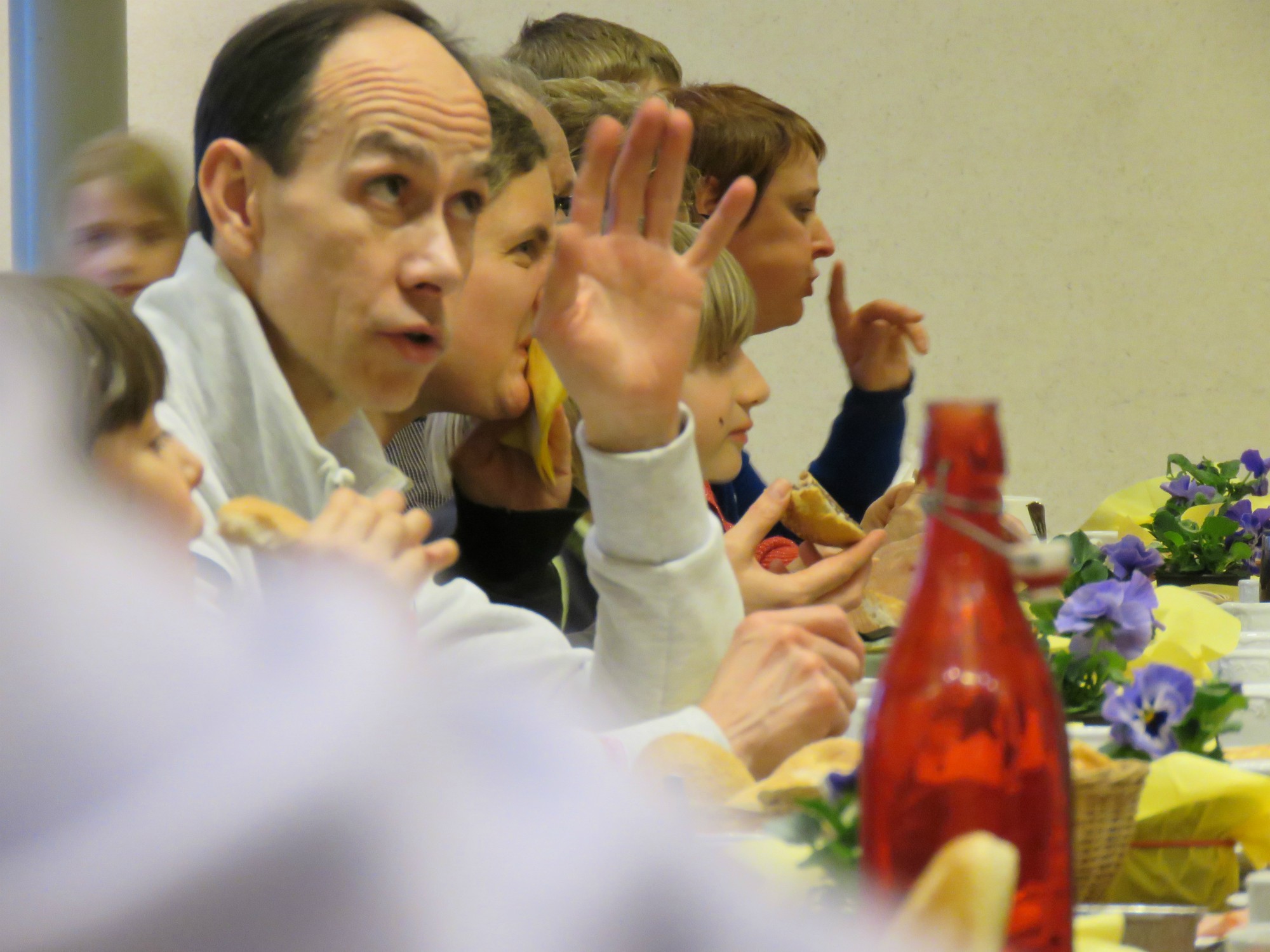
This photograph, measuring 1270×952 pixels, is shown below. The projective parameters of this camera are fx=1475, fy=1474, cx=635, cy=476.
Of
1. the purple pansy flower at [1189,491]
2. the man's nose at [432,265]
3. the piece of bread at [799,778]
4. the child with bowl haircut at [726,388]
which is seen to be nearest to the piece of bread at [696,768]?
the piece of bread at [799,778]

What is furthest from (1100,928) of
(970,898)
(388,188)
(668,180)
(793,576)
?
(793,576)

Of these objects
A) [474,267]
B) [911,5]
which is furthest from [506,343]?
[911,5]

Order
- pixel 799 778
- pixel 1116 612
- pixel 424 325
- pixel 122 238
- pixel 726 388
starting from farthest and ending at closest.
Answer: pixel 726 388 → pixel 122 238 → pixel 424 325 → pixel 1116 612 → pixel 799 778

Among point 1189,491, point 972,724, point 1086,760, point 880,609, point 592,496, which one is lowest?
point 1189,491

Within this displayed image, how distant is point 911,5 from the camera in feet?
13.9

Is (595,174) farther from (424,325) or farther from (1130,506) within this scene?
(1130,506)

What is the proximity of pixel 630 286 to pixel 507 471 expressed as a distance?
0.52m

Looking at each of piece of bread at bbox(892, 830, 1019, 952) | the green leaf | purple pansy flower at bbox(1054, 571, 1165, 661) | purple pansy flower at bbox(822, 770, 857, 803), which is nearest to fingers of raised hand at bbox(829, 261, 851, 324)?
the green leaf

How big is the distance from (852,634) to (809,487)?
481mm

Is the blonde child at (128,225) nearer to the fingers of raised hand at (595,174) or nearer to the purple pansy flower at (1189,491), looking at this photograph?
the fingers of raised hand at (595,174)

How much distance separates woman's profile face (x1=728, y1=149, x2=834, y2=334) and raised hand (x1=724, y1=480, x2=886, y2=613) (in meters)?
0.99

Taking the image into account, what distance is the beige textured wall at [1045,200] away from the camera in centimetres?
421

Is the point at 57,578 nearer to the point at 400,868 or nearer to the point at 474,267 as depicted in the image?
the point at 400,868

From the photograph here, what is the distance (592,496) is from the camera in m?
1.05
